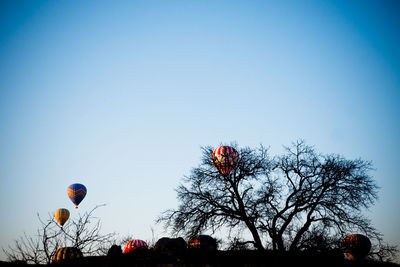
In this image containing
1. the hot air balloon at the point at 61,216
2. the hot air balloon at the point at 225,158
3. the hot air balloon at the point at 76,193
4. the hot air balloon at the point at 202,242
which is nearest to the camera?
the hot air balloon at the point at 202,242

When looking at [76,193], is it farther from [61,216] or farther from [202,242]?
[202,242]

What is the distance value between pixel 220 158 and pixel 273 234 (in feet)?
18.0

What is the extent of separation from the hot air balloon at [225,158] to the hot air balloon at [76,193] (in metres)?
19.5

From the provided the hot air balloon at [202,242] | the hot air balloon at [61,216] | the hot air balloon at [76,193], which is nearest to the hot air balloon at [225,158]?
the hot air balloon at [202,242]

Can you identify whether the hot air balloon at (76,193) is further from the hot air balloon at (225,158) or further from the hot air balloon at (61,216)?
the hot air balloon at (225,158)

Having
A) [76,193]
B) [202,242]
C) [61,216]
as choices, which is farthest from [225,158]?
[61,216]

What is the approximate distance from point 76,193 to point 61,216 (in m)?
3.01

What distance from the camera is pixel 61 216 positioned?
28.4 meters

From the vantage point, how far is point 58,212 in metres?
28.7

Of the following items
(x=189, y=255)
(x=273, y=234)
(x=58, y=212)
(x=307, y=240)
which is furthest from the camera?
(x=58, y=212)

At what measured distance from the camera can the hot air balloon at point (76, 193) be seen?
93.7ft

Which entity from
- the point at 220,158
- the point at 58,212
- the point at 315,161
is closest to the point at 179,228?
the point at 220,158

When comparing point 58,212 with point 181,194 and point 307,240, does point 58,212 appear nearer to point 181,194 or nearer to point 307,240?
point 181,194

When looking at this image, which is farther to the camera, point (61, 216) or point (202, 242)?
point (61, 216)
